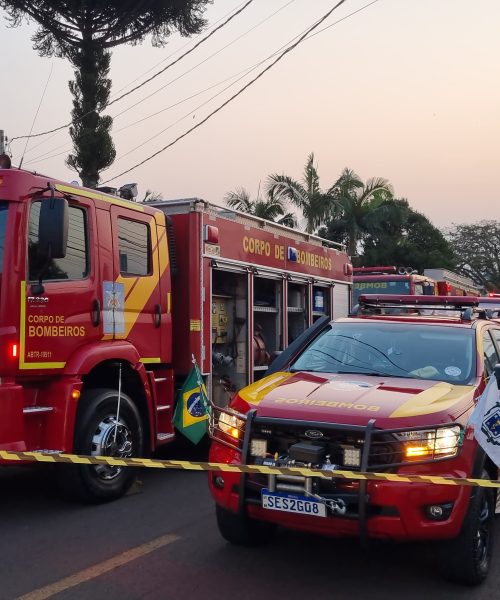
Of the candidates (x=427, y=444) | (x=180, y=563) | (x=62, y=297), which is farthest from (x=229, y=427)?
(x=62, y=297)

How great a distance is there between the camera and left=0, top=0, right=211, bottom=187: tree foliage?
19.1 m

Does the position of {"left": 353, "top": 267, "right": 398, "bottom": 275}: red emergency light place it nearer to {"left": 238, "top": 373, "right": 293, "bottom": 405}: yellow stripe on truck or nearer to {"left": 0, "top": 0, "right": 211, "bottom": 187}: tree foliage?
{"left": 0, "top": 0, "right": 211, "bottom": 187}: tree foliage

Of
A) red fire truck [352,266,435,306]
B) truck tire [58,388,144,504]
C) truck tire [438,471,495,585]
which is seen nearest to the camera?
truck tire [438,471,495,585]

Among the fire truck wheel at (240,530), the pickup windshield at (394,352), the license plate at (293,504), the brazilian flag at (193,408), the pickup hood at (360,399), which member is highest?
the pickup windshield at (394,352)

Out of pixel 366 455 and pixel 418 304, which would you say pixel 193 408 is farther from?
pixel 366 455

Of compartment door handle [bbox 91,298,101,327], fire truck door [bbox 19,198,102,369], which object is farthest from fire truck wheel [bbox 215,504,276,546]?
compartment door handle [bbox 91,298,101,327]

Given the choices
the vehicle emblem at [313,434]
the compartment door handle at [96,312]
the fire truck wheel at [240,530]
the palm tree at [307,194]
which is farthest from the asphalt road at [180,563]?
the palm tree at [307,194]

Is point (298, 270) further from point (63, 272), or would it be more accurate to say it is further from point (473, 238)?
point (473, 238)

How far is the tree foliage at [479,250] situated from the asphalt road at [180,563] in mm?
56297

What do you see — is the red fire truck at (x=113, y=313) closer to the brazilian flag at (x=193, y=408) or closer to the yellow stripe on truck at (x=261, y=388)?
the brazilian flag at (x=193, y=408)

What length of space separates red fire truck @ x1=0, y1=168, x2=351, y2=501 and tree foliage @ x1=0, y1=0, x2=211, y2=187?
1113cm

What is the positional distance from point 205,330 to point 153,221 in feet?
4.31

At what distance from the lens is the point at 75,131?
62.6 ft

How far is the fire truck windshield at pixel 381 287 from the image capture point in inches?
614
